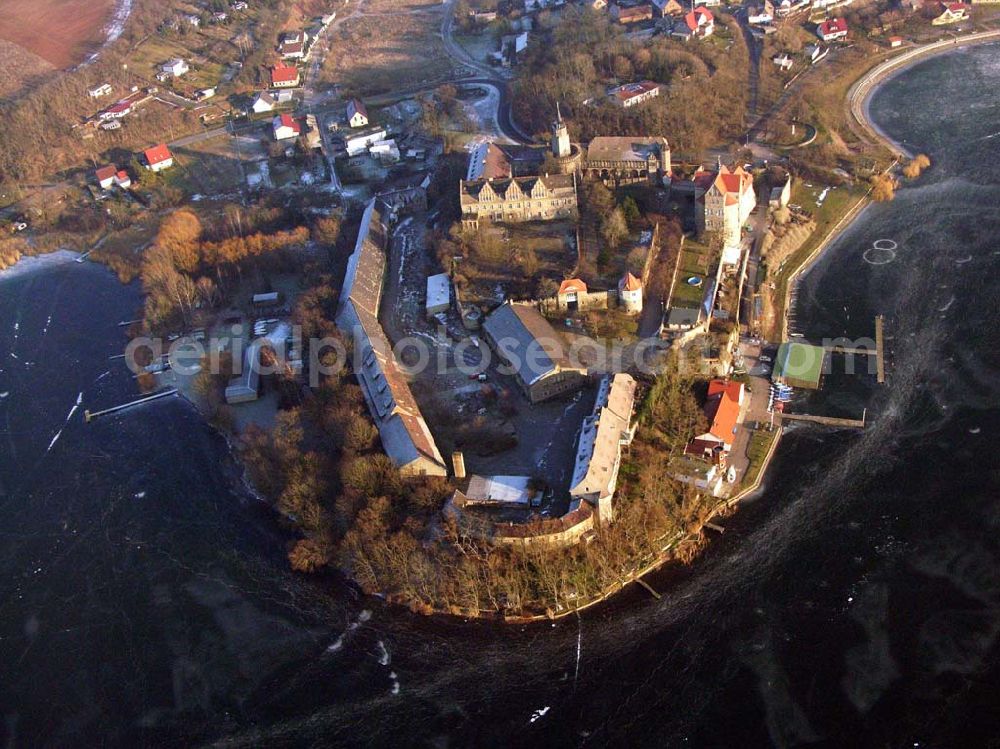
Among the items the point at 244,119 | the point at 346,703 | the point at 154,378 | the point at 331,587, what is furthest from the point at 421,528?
the point at 244,119

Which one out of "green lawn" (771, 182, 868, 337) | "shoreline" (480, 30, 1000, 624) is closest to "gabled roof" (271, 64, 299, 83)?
"green lawn" (771, 182, 868, 337)

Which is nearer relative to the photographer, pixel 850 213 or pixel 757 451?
pixel 757 451

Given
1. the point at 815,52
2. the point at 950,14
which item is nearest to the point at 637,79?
the point at 815,52

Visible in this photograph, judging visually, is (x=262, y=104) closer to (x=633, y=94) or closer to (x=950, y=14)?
(x=633, y=94)

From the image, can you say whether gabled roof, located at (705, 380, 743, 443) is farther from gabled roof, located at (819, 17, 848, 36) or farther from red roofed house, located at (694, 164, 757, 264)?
gabled roof, located at (819, 17, 848, 36)

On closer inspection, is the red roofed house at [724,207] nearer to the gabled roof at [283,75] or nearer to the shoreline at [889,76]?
the shoreline at [889,76]

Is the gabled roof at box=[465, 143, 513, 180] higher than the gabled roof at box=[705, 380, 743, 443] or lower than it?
higher

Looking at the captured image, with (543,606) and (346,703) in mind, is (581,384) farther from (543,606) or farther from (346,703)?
(346,703)
